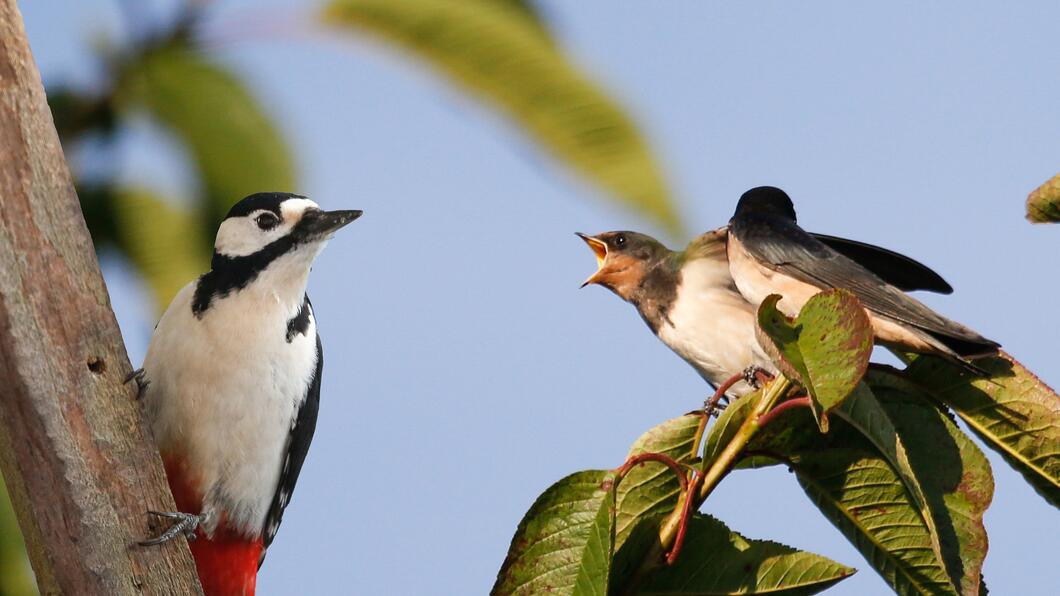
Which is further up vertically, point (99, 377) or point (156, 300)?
point (156, 300)

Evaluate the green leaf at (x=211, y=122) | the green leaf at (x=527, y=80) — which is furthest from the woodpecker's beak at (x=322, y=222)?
the green leaf at (x=211, y=122)

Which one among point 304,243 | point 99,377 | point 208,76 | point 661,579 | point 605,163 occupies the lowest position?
point 661,579

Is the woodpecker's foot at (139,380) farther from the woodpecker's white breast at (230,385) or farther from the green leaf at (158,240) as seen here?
the green leaf at (158,240)

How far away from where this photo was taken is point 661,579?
2.70m

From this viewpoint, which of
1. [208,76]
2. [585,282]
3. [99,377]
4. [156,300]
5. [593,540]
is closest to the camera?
[593,540]

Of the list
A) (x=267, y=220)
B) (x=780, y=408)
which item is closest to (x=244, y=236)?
(x=267, y=220)

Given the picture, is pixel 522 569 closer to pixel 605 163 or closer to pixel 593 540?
pixel 593 540

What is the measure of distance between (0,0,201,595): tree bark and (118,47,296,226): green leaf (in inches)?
167

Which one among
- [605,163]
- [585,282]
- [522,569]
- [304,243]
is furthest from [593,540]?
[605,163]

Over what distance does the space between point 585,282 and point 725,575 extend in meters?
2.86

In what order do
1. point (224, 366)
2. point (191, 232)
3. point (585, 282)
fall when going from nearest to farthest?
point (224, 366) < point (585, 282) < point (191, 232)

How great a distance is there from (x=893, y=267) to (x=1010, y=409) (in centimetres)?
97

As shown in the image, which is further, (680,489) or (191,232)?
(191,232)

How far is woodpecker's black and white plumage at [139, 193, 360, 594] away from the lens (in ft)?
11.3
